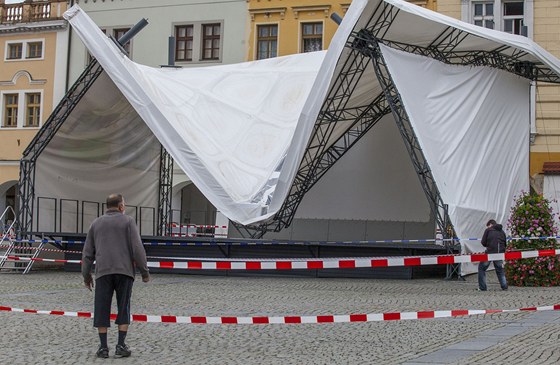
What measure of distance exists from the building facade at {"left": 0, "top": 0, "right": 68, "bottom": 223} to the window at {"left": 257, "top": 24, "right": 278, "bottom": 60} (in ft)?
30.0

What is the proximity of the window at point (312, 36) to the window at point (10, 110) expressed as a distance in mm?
13535

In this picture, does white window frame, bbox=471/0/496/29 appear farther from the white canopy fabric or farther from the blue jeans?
the blue jeans

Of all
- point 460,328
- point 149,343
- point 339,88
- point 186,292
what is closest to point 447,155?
point 339,88

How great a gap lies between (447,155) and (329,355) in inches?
513

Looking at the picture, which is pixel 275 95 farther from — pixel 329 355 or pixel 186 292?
pixel 329 355

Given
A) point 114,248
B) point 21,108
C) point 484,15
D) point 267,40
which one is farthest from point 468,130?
point 21,108

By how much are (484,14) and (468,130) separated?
12711mm

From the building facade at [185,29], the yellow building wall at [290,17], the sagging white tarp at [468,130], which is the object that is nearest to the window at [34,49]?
the building facade at [185,29]

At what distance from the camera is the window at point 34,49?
4144 centimetres

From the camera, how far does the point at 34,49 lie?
41562mm

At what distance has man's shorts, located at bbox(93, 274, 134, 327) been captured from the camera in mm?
9477

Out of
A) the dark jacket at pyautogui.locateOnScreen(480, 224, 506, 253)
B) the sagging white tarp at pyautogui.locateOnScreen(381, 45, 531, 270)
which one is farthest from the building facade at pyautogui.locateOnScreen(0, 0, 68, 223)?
the dark jacket at pyautogui.locateOnScreen(480, 224, 506, 253)

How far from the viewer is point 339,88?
908 inches

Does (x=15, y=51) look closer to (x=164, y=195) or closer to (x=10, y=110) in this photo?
(x=10, y=110)
